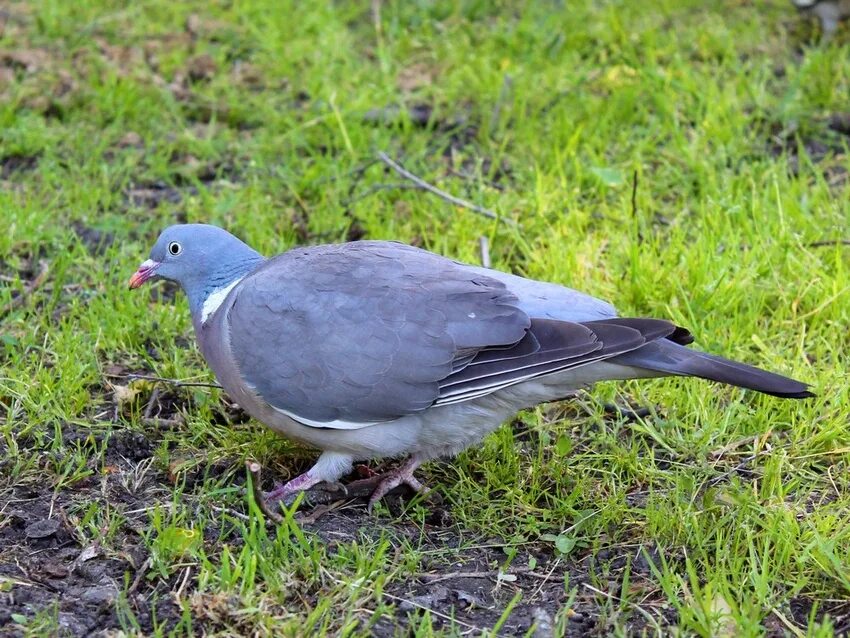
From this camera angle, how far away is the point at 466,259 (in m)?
4.57

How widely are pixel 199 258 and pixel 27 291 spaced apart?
0.97 metres

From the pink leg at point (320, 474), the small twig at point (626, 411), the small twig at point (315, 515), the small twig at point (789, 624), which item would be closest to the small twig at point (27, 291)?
the pink leg at point (320, 474)

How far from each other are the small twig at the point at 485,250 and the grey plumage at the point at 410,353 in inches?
36.3

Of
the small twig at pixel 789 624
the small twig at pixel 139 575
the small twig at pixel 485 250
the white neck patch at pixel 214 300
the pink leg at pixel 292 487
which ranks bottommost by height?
the small twig at pixel 789 624

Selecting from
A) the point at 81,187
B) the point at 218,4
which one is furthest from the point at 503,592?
the point at 218,4

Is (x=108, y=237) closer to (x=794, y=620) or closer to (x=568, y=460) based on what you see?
(x=568, y=460)

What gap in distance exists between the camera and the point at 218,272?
12.3 feet

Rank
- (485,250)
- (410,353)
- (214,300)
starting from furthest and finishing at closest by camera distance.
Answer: (485,250), (214,300), (410,353)

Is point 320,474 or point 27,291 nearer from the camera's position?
point 320,474

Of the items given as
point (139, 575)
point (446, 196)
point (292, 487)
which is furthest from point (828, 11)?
point (139, 575)

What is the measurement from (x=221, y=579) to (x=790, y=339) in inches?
91.1

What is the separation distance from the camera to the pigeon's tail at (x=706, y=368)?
3.15 m

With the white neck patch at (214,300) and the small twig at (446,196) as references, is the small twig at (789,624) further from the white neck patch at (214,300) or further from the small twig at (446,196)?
the small twig at (446,196)

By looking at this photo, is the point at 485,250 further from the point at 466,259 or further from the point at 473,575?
the point at 473,575
